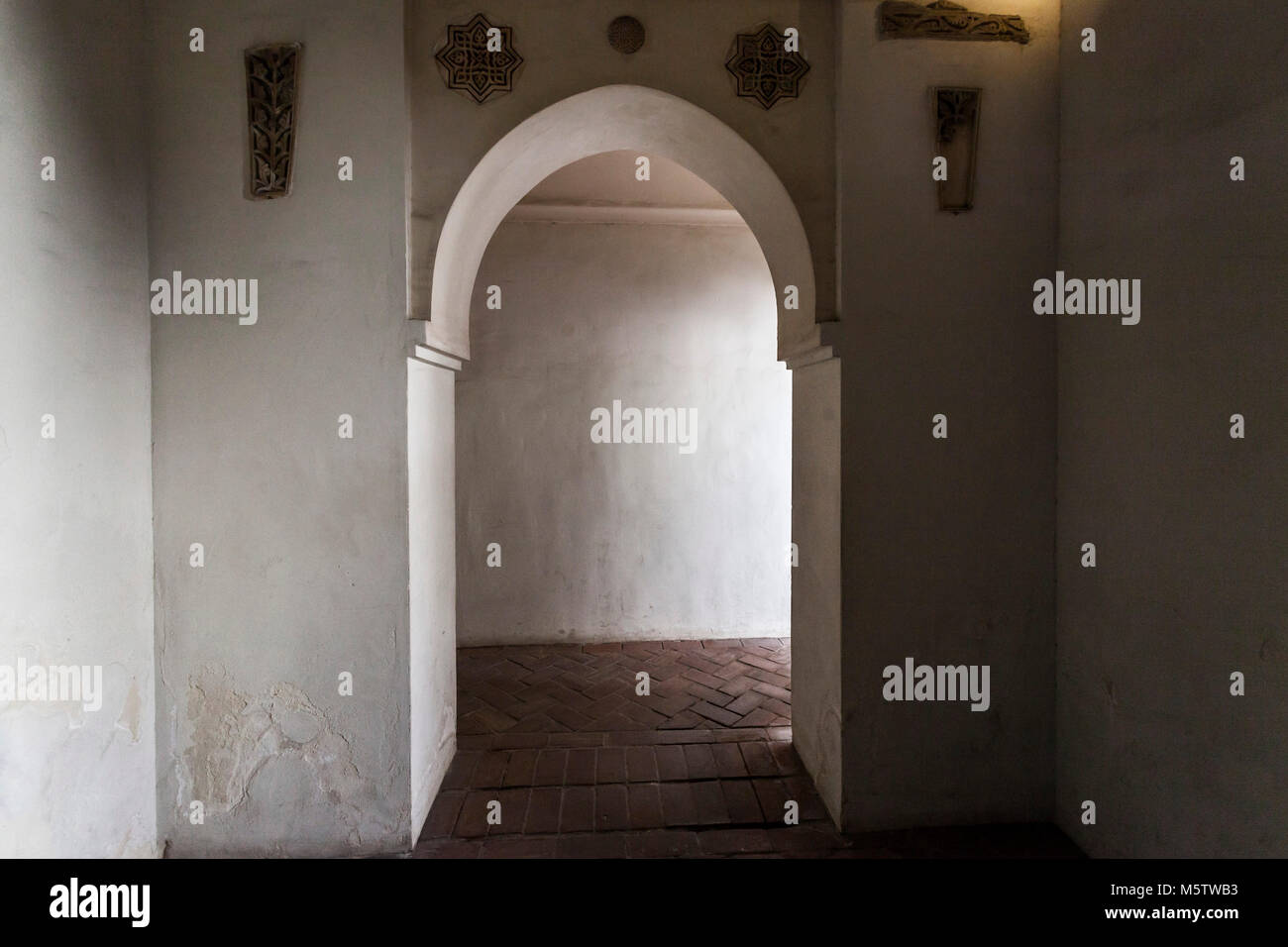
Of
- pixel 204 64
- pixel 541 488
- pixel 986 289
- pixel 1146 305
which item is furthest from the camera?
pixel 541 488

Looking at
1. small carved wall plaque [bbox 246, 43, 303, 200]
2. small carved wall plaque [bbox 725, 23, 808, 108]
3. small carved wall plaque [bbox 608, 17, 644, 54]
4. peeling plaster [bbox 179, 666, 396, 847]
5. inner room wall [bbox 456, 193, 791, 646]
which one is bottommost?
peeling plaster [bbox 179, 666, 396, 847]

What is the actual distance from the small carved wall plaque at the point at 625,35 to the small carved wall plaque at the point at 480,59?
17.1 inches

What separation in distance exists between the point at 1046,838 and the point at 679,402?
3970 mm

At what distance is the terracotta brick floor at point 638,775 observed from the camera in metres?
2.95

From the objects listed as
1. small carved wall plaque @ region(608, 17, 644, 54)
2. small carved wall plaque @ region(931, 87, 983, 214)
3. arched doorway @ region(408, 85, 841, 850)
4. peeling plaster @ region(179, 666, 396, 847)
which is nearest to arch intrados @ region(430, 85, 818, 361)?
arched doorway @ region(408, 85, 841, 850)

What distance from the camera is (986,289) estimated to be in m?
3.01

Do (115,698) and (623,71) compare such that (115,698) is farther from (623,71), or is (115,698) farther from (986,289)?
(986,289)

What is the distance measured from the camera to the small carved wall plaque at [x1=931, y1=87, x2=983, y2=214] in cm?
297

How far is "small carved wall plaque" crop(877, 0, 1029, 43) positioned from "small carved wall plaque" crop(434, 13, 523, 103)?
168cm

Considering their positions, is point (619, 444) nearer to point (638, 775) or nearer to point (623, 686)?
point (623, 686)

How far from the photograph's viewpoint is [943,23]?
296 cm

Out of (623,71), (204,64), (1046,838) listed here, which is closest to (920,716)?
(1046,838)

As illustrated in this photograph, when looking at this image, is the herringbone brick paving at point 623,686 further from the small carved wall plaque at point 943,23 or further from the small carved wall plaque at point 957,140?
the small carved wall plaque at point 943,23

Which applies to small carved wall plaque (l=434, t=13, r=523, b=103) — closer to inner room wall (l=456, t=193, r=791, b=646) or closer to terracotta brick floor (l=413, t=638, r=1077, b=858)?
inner room wall (l=456, t=193, r=791, b=646)
